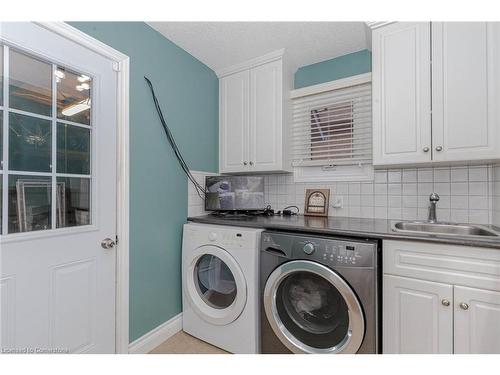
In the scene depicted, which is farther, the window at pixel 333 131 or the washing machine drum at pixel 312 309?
the window at pixel 333 131

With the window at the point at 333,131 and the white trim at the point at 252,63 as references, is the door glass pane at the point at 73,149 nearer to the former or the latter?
the white trim at the point at 252,63

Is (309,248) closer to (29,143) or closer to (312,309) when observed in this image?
(312,309)

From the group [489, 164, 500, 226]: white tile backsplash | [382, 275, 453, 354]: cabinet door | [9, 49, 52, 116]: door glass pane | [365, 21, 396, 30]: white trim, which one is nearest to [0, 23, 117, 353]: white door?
[9, 49, 52, 116]: door glass pane

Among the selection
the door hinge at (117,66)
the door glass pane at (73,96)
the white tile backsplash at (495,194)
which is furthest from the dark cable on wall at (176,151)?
the white tile backsplash at (495,194)

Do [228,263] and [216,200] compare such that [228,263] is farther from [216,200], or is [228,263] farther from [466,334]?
[466,334]

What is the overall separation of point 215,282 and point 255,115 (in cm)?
150

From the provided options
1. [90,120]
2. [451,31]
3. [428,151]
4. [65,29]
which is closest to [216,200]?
[90,120]

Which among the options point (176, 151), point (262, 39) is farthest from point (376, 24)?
point (176, 151)

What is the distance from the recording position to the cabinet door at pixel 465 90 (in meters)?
1.35

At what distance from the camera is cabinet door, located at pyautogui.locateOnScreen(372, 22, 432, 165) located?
1521 millimetres

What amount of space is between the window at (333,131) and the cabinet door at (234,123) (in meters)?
0.49
